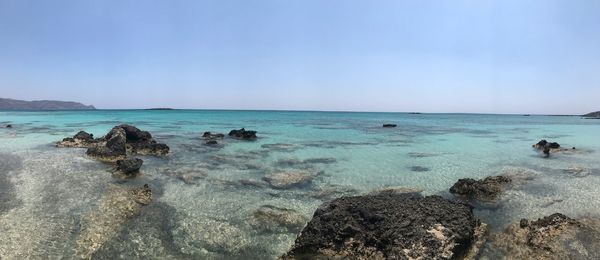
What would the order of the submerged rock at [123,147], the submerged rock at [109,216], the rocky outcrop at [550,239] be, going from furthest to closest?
the submerged rock at [123,147]
the submerged rock at [109,216]
the rocky outcrop at [550,239]

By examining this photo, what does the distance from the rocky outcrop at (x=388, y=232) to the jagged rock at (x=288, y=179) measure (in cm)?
602

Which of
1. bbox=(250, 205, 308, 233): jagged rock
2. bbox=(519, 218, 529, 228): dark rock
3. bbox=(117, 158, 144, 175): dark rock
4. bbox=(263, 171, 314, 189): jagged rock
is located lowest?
bbox=(250, 205, 308, 233): jagged rock

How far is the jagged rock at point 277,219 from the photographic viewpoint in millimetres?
12263

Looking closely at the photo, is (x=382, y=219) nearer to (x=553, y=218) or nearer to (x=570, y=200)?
(x=553, y=218)

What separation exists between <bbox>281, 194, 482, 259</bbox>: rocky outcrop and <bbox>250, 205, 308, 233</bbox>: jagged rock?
1.21 metres

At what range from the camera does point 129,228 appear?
12.0 metres

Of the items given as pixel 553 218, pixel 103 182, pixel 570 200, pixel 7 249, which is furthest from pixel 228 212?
pixel 570 200

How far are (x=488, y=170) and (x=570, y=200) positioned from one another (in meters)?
7.24

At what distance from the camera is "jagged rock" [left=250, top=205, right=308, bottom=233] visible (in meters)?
12.3

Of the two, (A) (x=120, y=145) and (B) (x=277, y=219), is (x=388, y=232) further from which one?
(A) (x=120, y=145)

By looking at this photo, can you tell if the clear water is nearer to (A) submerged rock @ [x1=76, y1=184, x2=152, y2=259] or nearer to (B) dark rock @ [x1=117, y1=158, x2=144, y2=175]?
(A) submerged rock @ [x1=76, y1=184, x2=152, y2=259]

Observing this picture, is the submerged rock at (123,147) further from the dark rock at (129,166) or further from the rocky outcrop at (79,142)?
the dark rock at (129,166)

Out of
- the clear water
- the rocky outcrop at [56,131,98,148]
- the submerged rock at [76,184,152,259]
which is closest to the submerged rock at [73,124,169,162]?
the rocky outcrop at [56,131,98,148]

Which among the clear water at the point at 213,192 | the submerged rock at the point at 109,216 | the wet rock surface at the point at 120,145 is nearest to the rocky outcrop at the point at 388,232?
the clear water at the point at 213,192
